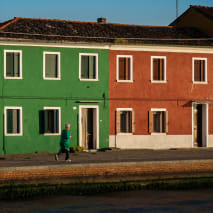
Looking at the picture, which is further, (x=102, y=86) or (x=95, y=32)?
(x=95, y=32)

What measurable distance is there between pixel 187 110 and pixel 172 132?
1497mm

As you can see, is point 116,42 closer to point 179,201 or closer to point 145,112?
point 145,112

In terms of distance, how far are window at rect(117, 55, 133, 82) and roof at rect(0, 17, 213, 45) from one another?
2.97ft

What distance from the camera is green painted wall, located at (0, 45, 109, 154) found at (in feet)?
104

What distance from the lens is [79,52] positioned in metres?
33.2

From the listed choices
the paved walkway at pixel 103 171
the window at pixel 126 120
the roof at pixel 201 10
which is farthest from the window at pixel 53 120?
the roof at pixel 201 10

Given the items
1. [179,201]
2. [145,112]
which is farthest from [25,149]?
[179,201]

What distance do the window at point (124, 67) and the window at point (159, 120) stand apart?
2339mm

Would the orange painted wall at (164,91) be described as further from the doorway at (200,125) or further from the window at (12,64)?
the window at (12,64)

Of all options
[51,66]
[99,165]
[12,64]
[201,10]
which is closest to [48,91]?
[51,66]

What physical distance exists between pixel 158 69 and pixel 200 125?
4.10 meters

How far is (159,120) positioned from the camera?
1384 inches

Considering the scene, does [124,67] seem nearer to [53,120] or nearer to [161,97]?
[161,97]

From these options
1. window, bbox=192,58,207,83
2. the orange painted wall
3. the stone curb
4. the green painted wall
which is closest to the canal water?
the stone curb
